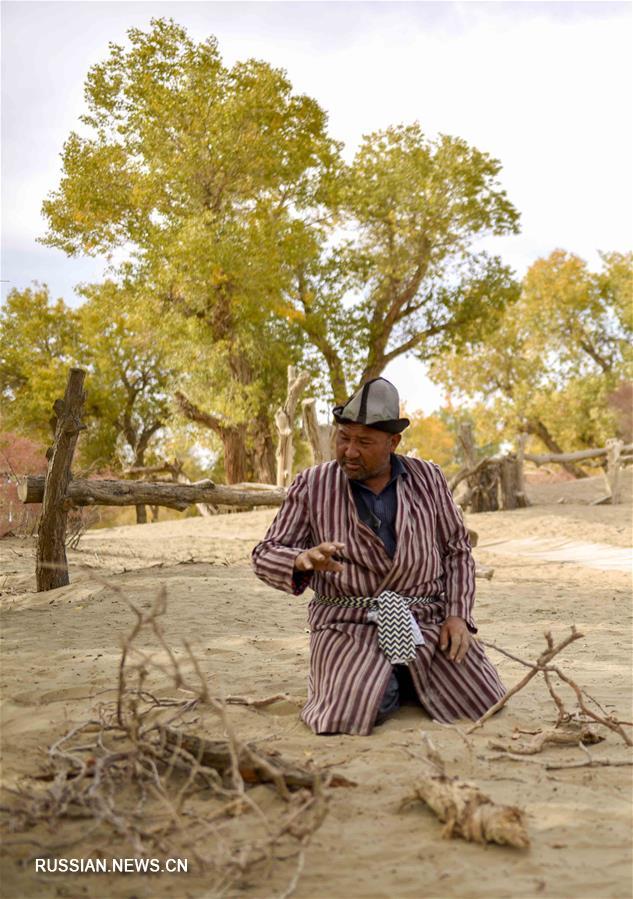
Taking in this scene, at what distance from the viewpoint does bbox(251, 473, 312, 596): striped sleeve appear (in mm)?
A: 3383

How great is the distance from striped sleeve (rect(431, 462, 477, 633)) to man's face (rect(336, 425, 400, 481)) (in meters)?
0.33

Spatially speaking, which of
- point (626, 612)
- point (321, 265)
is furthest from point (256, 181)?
point (626, 612)

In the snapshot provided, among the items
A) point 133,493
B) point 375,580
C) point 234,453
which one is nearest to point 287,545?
point 375,580

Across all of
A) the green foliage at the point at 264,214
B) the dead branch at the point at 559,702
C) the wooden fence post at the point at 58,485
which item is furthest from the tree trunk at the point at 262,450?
the dead branch at the point at 559,702

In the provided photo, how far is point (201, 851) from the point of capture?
2217mm

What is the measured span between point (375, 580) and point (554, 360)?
88.6 feet

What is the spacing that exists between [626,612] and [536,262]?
24.8m

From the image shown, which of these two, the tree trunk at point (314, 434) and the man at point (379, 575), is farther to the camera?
the tree trunk at point (314, 434)

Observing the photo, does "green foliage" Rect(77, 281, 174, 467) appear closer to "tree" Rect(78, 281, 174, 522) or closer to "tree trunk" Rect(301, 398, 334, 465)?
"tree" Rect(78, 281, 174, 522)

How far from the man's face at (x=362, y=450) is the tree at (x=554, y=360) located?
2527 centimetres

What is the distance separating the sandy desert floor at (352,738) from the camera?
212 cm

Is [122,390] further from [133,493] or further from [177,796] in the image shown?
[177,796]

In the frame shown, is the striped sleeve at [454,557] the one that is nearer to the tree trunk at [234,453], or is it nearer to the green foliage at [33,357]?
the tree trunk at [234,453]

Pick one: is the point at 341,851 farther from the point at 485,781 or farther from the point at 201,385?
the point at 201,385
